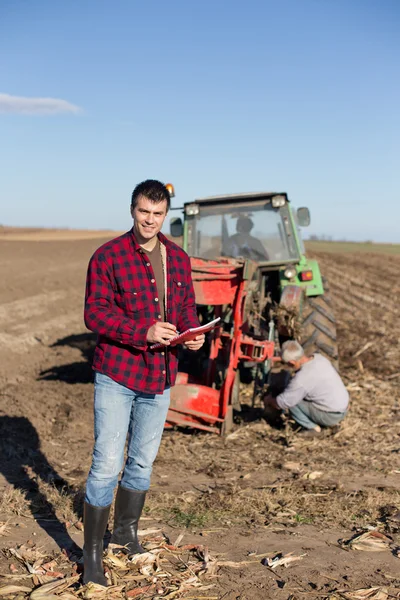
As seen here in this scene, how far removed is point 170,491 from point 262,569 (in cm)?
139

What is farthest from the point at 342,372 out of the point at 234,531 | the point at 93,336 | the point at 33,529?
the point at 33,529

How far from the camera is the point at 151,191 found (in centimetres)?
333

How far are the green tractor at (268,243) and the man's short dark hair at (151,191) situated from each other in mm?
4324

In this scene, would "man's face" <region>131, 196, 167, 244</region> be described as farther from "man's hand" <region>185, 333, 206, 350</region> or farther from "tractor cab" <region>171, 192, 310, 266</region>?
"tractor cab" <region>171, 192, 310, 266</region>

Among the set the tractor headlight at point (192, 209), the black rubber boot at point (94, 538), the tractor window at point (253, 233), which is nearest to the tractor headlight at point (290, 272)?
the tractor window at point (253, 233)

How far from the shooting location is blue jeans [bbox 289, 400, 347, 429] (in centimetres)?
630

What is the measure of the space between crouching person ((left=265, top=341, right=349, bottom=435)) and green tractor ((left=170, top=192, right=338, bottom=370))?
54.8 inches

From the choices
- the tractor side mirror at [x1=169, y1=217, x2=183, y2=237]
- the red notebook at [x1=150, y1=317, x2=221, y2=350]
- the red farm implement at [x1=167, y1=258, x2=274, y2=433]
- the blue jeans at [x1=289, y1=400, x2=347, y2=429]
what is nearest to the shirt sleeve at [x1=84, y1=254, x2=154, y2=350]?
the red notebook at [x1=150, y1=317, x2=221, y2=350]

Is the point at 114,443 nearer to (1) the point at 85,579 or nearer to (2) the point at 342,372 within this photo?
(1) the point at 85,579

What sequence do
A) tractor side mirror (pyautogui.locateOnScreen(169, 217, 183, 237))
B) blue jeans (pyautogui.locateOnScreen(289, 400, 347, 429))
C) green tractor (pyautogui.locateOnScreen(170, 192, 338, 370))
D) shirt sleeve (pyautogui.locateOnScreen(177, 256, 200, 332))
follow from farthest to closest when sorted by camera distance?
1. tractor side mirror (pyautogui.locateOnScreen(169, 217, 183, 237))
2. green tractor (pyautogui.locateOnScreen(170, 192, 338, 370))
3. blue jeans (pyautogui.locateOnScreen(289, 400, 347, 429))
4. shirt sleeve (pyautogui.locateOnScreen(177, 256, 200, 332))

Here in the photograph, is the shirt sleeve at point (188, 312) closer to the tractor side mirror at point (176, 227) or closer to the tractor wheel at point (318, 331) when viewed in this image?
the tractor wheel at point (318, 331)

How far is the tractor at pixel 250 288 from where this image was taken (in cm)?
626

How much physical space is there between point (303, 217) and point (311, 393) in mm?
2424

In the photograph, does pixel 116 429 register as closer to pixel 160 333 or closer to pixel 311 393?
pixel 160 333
